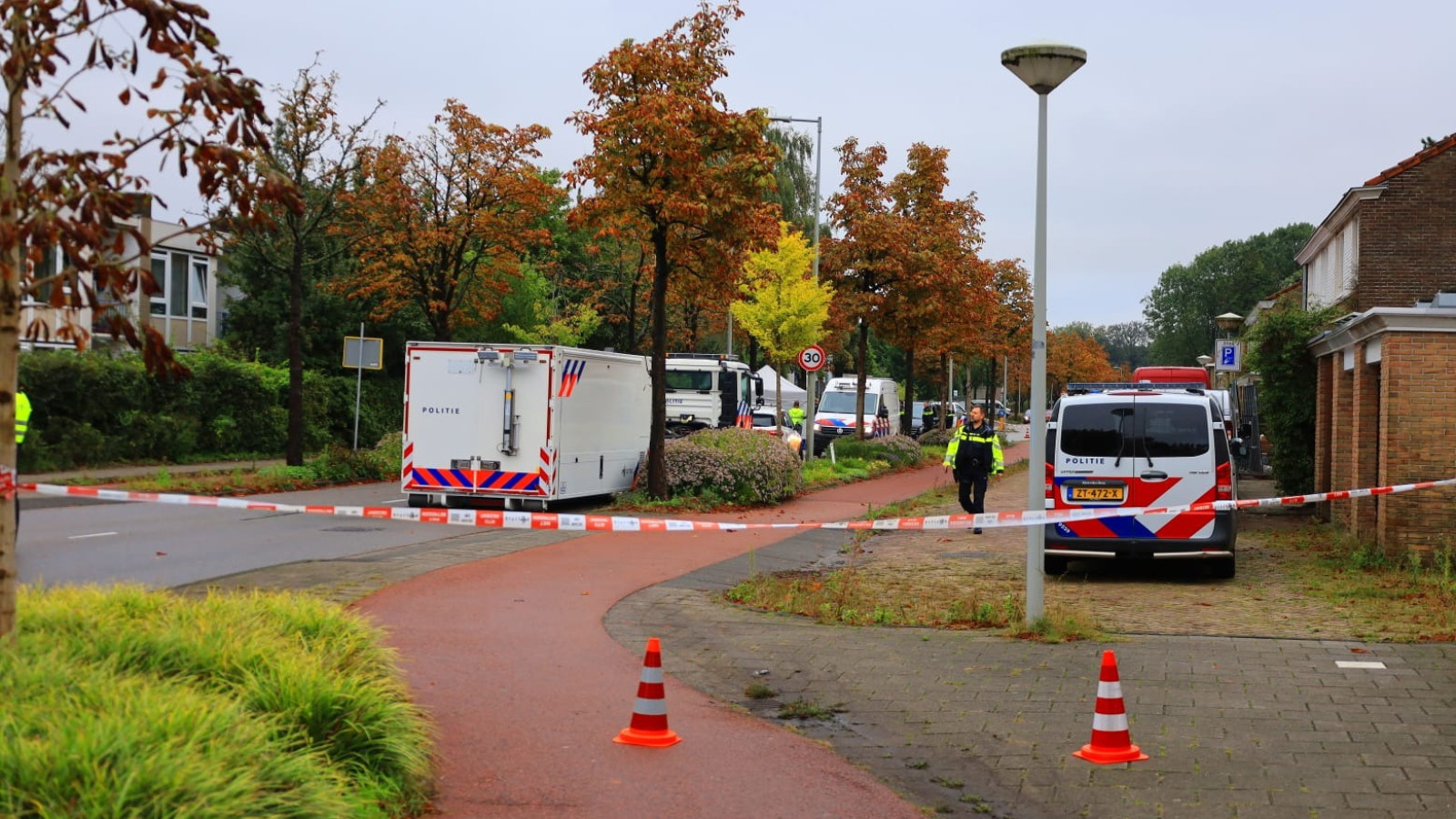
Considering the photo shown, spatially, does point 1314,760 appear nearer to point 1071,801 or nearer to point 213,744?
point 1071,801

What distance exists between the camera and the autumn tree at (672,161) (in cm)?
1972

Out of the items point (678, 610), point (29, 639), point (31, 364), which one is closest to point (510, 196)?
point (31, 364)

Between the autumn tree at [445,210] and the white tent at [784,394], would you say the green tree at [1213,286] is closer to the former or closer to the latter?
the white tent at [784,394]

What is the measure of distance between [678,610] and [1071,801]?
223 inches

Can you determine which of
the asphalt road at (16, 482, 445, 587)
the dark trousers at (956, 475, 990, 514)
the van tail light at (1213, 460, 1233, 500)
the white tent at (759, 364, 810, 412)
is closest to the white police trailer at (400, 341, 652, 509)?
the asphalt road at (16, 482, 445, 587)

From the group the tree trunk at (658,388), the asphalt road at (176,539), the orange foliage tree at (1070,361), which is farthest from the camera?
the orange foliage tree at (1070,361)

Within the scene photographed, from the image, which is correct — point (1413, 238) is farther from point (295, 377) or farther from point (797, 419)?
point (295, 377)

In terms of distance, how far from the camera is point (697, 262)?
2138 cm

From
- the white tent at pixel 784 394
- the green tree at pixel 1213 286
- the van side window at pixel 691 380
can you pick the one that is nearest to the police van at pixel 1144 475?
the van side window at pixel 691 380

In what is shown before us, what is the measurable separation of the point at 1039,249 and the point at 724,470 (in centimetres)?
1169

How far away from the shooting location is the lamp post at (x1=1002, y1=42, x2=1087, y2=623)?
959 centimetres

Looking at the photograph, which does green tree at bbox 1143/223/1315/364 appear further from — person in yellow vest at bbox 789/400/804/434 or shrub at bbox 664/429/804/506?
shrub at bbox 664/429/804/506

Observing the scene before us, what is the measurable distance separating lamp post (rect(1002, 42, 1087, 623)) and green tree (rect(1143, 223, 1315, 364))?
9241cm

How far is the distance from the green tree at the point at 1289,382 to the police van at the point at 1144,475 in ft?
28.3
